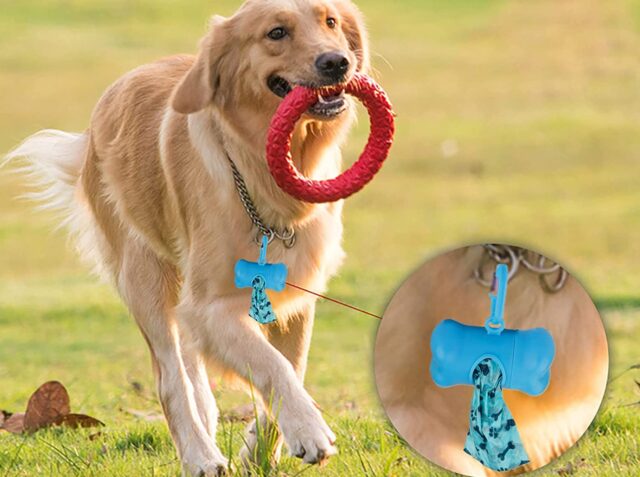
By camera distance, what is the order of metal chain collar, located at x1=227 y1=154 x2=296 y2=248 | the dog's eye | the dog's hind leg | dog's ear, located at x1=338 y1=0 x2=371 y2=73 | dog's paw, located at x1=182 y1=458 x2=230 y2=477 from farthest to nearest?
1. the dog's hind leg
2. dog's ear, located at x1=338 y1=0 x2=371 y2=73
3. metal chain collar, located at x1=227 y1=154 x2=296 y2=248
4. dog's paw, located at x1=182 y1=458 x2=230 y2=477
5. the dog's eye

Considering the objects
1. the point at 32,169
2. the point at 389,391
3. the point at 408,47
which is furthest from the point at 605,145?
the point at 389,391

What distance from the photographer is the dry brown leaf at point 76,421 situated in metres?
5.86

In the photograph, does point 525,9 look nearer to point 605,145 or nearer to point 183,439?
point 605,145

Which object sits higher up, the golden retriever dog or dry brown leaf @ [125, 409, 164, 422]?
the golden retriever dog

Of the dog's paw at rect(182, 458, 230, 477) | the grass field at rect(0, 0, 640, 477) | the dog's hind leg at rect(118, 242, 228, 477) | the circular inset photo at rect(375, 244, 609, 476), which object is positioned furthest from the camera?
the grass field at rect(0, 0, 640, 477)

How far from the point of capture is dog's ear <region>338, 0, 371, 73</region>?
16.5 ft

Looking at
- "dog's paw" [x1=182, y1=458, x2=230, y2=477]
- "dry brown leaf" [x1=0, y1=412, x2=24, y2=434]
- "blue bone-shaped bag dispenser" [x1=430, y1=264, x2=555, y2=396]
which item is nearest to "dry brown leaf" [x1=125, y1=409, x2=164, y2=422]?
"dry brown leaf" [x1=0, y1=412, x2=24, y2=434]

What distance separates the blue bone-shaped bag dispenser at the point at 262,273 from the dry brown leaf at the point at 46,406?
1479 millimetres

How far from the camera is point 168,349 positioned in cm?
542

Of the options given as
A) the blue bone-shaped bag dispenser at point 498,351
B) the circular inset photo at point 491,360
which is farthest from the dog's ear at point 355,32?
the blue bone-shaped bag dispenser at point 498,351

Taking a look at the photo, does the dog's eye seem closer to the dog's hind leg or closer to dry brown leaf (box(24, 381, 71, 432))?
the dog's hind leg

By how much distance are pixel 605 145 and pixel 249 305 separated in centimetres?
1646

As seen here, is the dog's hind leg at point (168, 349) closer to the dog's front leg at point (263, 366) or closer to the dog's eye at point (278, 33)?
the dog's front leg at point (263, 366)

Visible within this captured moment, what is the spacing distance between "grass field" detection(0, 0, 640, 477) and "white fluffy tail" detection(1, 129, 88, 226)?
45.6 inches
